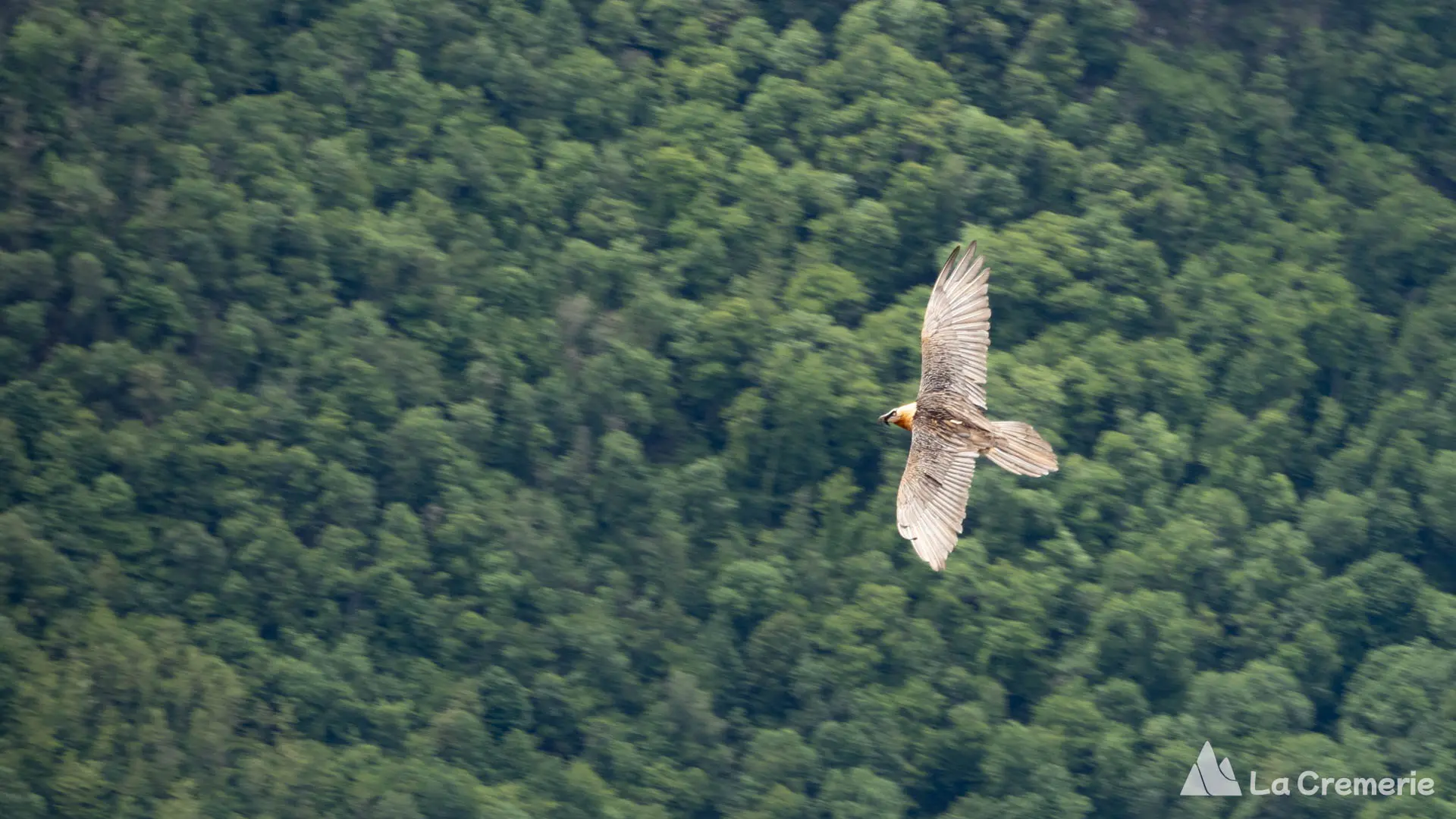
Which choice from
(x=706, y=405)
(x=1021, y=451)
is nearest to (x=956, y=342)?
(x=1021, y=451)


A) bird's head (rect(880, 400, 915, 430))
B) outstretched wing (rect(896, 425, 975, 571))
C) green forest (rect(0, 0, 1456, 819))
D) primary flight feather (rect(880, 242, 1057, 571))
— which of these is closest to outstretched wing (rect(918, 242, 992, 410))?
primary flight feather (rect(880, 242, 1057, 571))

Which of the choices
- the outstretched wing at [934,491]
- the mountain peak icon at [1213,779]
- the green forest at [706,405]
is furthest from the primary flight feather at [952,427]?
the mountain peak icon at [1213,779]

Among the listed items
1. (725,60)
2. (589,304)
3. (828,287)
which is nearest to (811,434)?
(828,287)

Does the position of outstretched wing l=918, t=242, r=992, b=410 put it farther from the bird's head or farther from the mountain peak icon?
the mountain peak icon

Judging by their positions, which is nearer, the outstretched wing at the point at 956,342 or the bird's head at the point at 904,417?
the outstretched wing at the point at 956,342

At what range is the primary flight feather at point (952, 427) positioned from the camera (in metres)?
14.2

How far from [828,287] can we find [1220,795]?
1386 cm

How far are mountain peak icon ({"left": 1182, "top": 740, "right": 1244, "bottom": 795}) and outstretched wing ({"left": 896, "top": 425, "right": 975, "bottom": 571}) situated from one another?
854 inches

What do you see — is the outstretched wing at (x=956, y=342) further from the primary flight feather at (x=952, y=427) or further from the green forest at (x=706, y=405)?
the green forest at (x=706, y=405)

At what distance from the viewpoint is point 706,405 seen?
4056cm

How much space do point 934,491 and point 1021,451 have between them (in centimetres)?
81

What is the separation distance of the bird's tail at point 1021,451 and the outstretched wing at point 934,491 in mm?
281

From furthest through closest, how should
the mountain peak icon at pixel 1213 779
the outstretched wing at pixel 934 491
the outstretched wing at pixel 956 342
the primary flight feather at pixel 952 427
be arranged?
1. the mountain peak icon at pixel 1213 779
2. the outstretched wing at pixel 956 342
3. the primary flight feather at pixel 952 427
4. the outstretched wing at pixel 934 491

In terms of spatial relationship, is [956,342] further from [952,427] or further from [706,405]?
[706,405]
